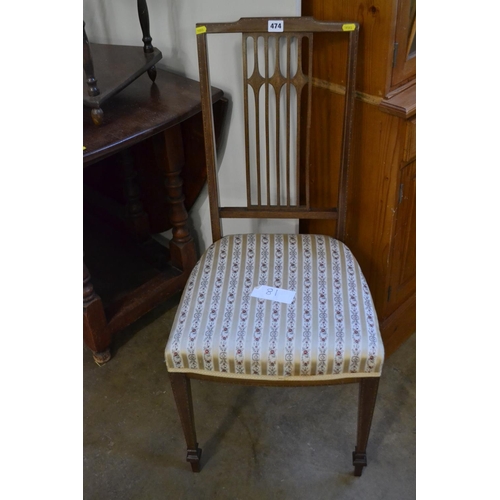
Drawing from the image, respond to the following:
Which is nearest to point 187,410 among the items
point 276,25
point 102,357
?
point 102,357

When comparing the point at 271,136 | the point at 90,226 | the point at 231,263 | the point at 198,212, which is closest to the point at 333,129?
the point at 271,136

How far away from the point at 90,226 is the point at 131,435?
102 centimetres

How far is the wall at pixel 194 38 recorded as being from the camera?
140cm

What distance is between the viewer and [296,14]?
128 cm

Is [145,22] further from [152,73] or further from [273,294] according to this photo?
[273,294]

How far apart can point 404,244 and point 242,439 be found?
72 centimetres

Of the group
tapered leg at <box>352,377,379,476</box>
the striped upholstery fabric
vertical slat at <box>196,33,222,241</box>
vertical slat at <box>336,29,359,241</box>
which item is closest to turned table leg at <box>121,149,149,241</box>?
vertical slat at <box>196,33,222,241</box>

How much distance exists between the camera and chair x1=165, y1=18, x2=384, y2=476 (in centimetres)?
113

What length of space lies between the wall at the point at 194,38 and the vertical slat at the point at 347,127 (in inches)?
7.6

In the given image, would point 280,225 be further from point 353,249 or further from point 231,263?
point 231,263

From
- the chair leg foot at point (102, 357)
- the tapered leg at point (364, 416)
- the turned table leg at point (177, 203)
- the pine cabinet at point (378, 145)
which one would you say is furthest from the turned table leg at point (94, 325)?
the tapered leg at point (364, 416)

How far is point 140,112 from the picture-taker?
4.79 feet

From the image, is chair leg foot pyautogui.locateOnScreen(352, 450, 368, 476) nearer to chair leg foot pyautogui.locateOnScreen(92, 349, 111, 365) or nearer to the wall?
the wall

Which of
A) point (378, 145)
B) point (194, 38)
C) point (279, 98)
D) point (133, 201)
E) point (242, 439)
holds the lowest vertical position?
point (242, 439)
